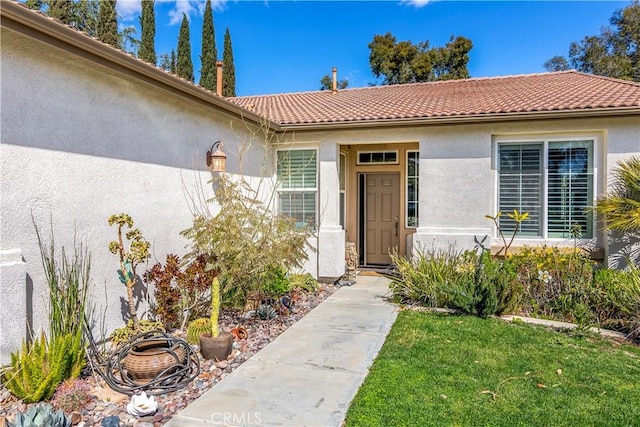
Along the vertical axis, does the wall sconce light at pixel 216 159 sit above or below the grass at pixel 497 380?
above

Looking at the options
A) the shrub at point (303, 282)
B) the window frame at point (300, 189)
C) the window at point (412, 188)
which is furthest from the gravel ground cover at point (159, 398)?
the window at point (412, 188)

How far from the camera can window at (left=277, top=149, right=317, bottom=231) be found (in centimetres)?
1038

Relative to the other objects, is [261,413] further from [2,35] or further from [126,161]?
[2,35]

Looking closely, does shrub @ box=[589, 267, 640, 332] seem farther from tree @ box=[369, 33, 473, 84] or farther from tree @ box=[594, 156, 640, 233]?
tree @ box=[369, 33, 473, 84]

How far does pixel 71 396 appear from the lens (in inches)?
Answer: 160

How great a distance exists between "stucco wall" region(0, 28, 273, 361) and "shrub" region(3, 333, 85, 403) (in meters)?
0.26

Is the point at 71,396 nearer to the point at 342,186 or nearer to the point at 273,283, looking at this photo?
the point at 273,283

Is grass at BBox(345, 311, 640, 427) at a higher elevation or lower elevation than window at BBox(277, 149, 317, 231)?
lower

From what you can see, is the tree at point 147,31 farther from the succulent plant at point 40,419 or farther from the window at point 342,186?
the succulent plant at point 40,419

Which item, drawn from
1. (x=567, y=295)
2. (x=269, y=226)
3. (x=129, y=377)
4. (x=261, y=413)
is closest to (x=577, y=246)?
(x=567, y=295)

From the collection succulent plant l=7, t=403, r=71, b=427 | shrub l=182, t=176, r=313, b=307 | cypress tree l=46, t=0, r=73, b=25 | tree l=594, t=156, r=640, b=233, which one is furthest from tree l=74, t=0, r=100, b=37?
tree l=594, t=156, r=640, b=233

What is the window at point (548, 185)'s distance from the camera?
8.68 meters

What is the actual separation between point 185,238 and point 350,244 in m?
5.17

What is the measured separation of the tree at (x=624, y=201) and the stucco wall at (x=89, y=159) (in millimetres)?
7817
